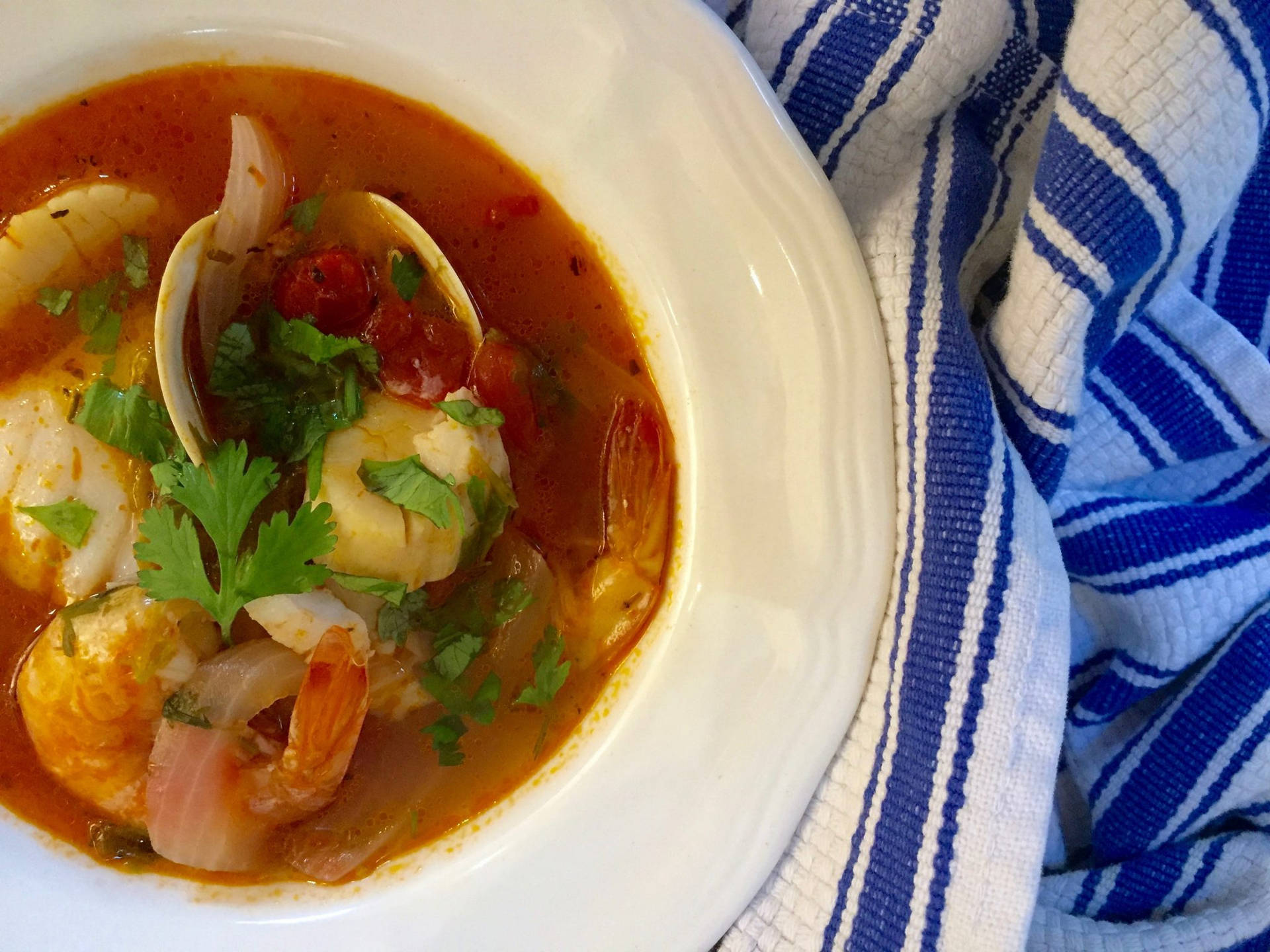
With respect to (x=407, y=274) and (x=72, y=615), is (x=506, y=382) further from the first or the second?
(x=72, y=615)

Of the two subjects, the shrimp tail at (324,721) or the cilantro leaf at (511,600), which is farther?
the cilantro leaf at (511,600)

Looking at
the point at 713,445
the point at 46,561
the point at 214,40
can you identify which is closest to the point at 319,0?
the point at 214,40

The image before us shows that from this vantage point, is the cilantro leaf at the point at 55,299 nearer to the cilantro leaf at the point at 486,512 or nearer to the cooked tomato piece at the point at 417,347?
the cooked tomato piece at the point at 417,347

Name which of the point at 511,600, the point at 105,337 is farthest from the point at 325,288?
the point at 511,600

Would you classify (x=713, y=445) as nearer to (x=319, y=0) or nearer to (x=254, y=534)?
(x=254, y=534)

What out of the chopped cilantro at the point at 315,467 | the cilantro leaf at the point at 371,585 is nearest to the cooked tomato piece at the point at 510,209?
the chopped cilantro at the point at 315,467

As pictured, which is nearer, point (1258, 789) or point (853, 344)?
point (853, 344)

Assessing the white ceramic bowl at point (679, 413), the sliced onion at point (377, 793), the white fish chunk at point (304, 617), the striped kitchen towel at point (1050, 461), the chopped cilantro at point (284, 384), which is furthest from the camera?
the sliced onion at point (377, 793)
